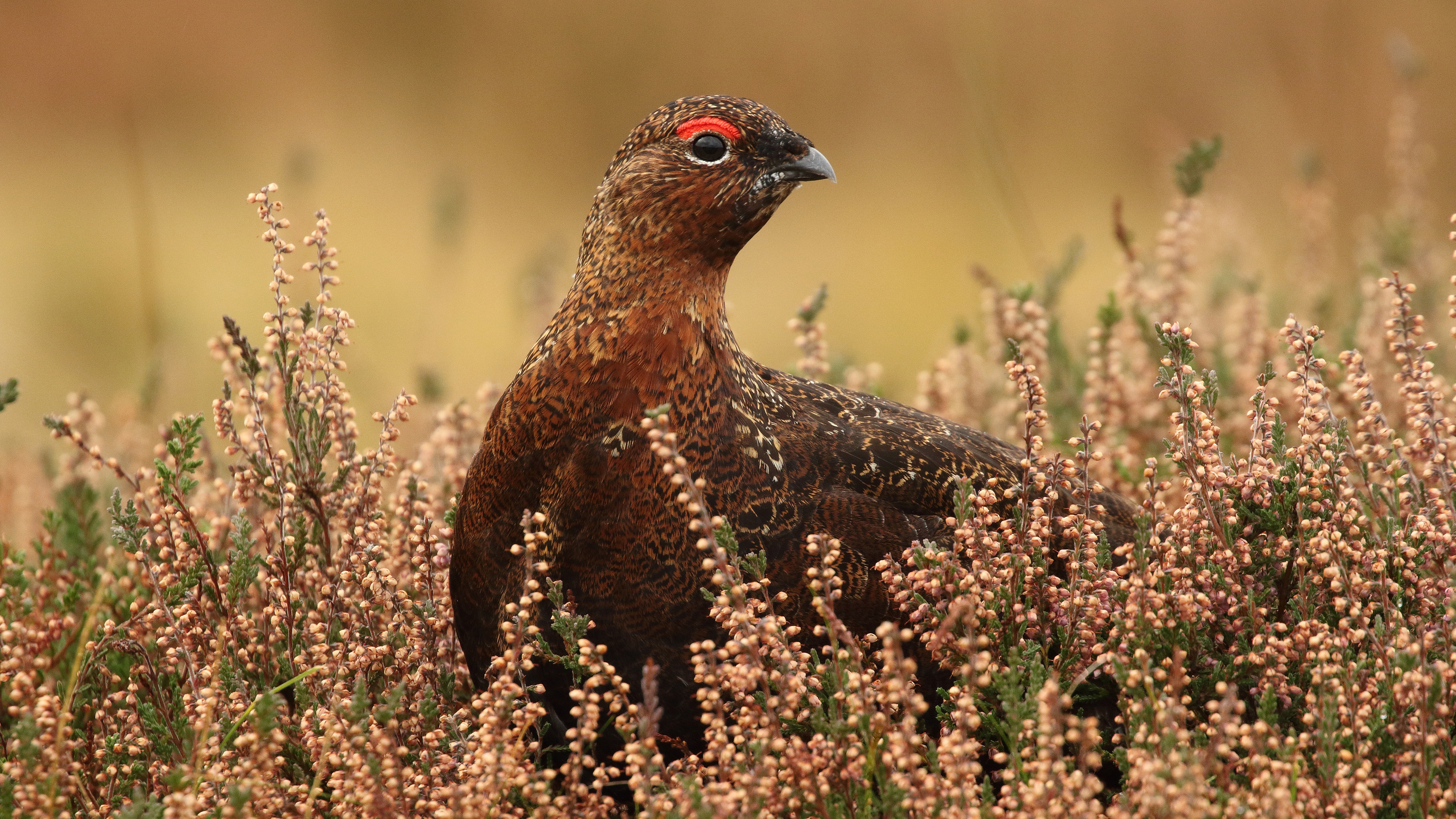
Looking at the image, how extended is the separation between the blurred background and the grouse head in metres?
6.03

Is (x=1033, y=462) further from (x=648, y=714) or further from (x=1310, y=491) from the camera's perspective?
(x=648, y=714)

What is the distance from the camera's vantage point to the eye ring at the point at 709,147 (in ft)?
10.7

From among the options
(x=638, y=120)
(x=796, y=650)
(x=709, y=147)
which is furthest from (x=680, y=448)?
(x=638, y=120)

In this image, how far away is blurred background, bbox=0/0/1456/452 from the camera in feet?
33.6

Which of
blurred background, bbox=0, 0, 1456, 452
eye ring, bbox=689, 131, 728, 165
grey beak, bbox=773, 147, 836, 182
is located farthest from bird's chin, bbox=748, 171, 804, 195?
blurred background, bbox=0, 0, 1456, 452

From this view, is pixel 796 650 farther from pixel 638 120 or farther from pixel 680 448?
pixel 638 120

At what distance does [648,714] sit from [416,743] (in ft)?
3.03

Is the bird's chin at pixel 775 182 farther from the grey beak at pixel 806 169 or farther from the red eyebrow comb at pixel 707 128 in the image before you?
the red eyebrow comb at pixel 707 128

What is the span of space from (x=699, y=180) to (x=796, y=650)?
117 centimetres

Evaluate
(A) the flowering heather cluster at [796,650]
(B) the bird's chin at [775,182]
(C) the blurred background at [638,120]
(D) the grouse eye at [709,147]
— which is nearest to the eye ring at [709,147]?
(D) the grouse eye at [709,147]

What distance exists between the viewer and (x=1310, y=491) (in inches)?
112

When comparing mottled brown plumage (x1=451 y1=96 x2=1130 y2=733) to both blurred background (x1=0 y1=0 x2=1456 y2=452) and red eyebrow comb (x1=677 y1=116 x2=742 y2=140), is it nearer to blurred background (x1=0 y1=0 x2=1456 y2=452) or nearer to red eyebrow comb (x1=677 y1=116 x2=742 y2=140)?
red eyebrow comb (x1=677 y1=116 x2=742 y2=140)

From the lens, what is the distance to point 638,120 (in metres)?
11.8

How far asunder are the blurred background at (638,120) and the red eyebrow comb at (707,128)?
19.9 ft
